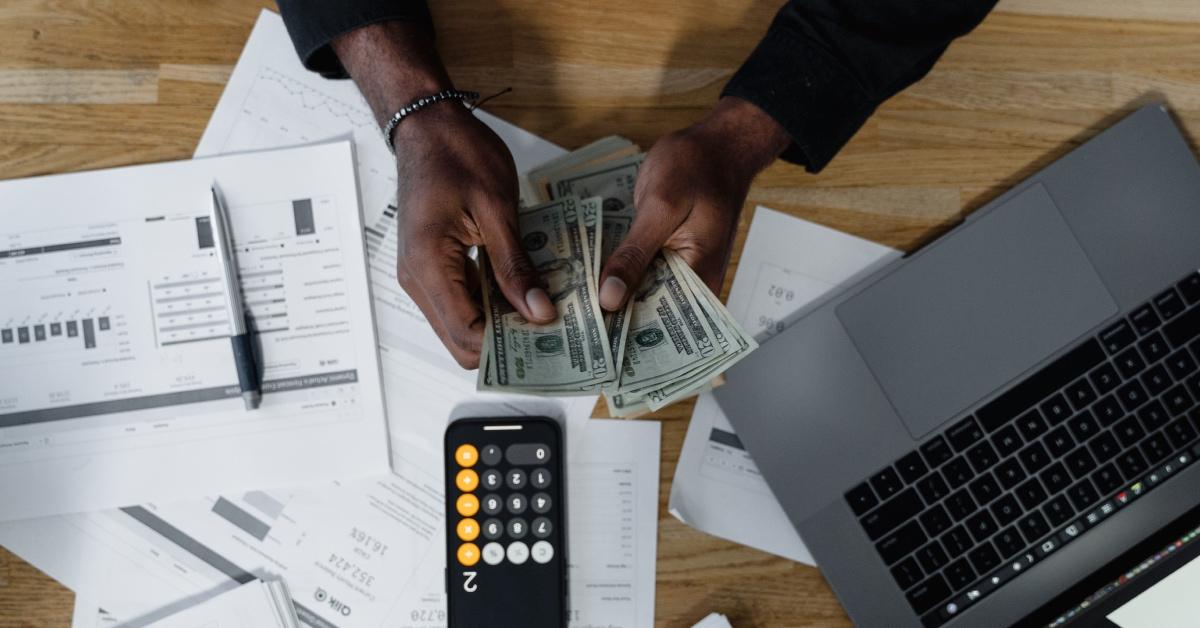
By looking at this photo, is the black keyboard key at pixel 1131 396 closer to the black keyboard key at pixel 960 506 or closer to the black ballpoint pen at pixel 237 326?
the black keyboard key at pixel 960 506

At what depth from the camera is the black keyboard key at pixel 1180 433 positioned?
2.55ft

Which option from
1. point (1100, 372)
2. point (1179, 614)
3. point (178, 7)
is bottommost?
point (1179, 614)

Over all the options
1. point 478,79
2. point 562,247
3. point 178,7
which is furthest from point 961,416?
point 178,7

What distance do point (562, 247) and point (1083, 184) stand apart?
502mm

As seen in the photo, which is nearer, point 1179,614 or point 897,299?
point 1179,614

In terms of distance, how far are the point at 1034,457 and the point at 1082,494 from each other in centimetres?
5

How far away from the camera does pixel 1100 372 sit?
78 cm

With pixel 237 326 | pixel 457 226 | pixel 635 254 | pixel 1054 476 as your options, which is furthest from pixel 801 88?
pixel 237 326

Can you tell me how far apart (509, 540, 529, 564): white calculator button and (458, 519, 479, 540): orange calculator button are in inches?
1.4

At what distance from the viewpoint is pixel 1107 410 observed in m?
0.78

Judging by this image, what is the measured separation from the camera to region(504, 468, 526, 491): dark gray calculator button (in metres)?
0.79

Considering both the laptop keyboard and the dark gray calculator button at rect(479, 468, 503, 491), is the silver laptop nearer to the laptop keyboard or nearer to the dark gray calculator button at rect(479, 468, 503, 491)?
the laptop keyboard

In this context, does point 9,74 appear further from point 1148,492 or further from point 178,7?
point 1148,492

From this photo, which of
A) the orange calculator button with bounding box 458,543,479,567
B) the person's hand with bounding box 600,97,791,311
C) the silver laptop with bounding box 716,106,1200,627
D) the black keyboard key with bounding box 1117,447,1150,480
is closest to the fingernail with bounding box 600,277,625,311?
the person's hand with bounding box 600,97,791,311
